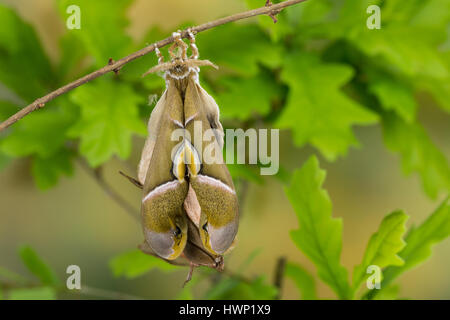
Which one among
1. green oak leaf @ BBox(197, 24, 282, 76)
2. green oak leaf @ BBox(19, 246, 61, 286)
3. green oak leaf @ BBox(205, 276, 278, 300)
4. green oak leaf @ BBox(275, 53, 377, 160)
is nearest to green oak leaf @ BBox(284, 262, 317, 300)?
green oak leaf @ BBox(205, 276, 278, 300)

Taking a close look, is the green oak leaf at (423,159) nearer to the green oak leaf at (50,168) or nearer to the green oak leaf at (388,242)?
the green oak leaf at (388,242)

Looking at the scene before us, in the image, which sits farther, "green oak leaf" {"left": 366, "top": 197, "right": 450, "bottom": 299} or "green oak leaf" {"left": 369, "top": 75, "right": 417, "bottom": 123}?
"green oak leaf" {"left": 369, "top": 75, "right": 417, "bottom": 123}

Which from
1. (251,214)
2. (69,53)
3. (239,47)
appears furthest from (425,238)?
(69,53)

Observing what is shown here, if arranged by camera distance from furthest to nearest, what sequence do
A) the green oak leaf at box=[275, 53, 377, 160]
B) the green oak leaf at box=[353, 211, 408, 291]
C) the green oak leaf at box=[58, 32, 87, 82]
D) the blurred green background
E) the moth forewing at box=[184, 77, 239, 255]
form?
1. the blurred green background
2. the green oak leaf at box=[58, 32, 87, 82]
3. the green oak leaf at box=[275, 53, 377, 160]
4. the green oak leaf at box=[353, 211, 408, 291]
5. the moth forewing at box=[184, 77, 239, 255]

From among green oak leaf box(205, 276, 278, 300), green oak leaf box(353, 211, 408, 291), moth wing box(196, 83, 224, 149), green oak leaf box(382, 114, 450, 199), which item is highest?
green oak leaf box(382, 114, 450, 199)

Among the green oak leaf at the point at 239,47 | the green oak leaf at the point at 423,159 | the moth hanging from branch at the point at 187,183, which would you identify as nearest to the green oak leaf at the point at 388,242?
the moth hanging from branch at the point at 187,183

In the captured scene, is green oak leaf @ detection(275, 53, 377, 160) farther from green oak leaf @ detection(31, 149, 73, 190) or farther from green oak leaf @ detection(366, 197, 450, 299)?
green oak leaf @ detection(31, 149, 73, 190)

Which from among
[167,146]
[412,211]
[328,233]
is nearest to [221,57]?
[328,233]
